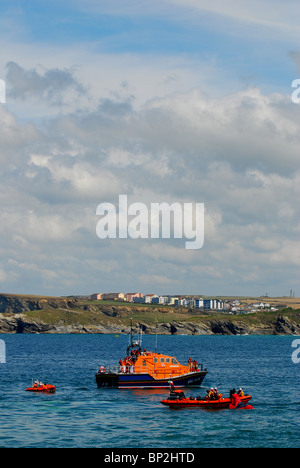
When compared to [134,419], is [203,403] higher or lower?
higher

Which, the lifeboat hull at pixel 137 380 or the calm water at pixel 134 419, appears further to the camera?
the lifeboat hull at pixel 137 380

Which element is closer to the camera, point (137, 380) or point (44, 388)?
point (44, 388)

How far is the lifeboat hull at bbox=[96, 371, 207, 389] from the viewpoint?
8275cm

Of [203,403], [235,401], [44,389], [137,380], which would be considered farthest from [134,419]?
[44,389]

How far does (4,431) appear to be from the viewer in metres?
55.0

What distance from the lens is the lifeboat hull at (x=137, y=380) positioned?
82750mm

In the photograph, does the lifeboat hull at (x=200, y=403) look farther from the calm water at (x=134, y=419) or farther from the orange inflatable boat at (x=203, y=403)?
the calm water at (x=134, y=419)

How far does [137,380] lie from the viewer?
82.8 meters

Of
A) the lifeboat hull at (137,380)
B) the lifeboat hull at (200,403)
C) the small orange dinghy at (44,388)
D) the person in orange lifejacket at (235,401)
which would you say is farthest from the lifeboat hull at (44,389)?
the person in orange lifejacket at (235,401)

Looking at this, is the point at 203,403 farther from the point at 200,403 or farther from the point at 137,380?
the point at 137,380
